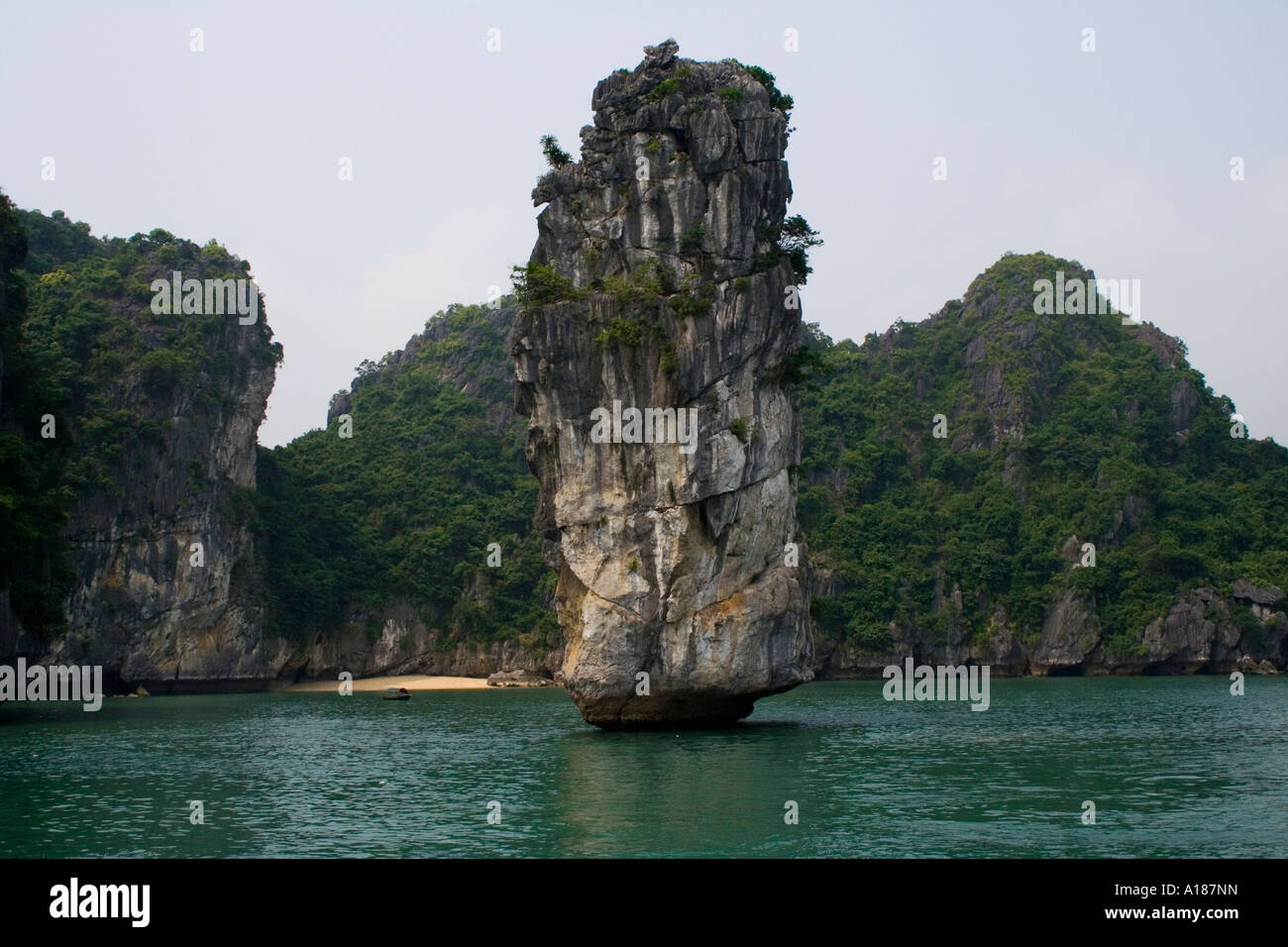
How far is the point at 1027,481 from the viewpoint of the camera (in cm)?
8494

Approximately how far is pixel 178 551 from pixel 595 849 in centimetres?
5441

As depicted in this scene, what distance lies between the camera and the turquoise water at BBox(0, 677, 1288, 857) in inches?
727

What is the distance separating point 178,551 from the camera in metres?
66.7

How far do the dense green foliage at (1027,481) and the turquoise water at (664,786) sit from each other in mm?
32878

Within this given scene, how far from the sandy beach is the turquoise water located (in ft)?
95.7

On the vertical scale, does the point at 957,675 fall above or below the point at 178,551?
below
